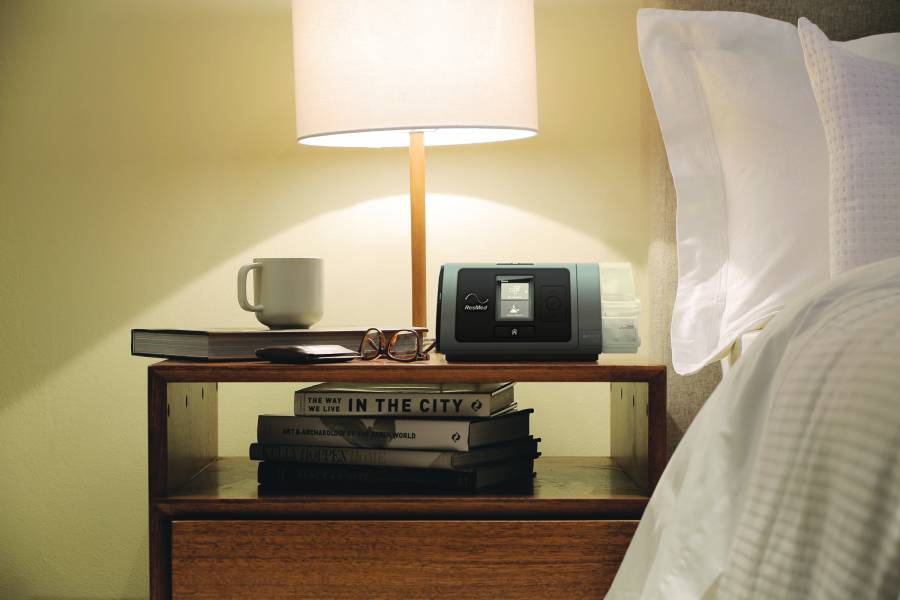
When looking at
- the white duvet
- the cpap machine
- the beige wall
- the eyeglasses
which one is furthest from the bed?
the beige wall

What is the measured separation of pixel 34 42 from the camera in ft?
6.19

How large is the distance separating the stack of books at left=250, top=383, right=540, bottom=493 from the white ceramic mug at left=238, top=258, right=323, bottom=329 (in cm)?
12

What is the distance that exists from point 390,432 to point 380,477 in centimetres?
6

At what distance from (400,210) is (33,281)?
724 mm

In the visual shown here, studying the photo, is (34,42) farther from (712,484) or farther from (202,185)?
(712,484)

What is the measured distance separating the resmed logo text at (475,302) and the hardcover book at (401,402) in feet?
0.40

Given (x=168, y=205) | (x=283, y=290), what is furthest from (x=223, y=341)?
(x=168, y=205)

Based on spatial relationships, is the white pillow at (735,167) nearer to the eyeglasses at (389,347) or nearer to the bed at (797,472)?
the bed at (797,472)

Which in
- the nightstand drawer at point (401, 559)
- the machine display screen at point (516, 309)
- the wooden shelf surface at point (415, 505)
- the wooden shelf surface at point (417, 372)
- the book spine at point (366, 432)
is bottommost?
the nightstand drawer at point (401, 559)

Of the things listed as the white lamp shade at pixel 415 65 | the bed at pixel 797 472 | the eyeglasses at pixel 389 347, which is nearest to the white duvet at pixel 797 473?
the bed at pixel 797 472

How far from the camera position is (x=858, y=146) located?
4.27 feet

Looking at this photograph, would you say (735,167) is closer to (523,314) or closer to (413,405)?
(523,314)

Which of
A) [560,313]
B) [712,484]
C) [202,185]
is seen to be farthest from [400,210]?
[712,484]

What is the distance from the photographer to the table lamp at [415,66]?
4.77ft
